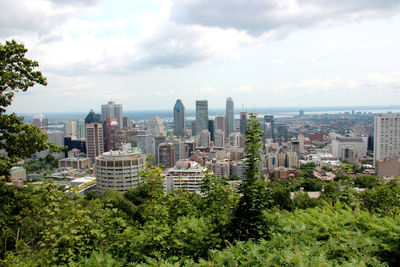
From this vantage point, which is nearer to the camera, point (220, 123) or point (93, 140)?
point (93, 140)

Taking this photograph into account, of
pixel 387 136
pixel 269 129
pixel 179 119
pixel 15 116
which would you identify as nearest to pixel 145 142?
pixel 269 129

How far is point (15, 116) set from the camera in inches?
177

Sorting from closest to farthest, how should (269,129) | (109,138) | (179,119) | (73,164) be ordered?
1. (73,164)
2. (109,138)
3. (269,129)
4. (179,119)

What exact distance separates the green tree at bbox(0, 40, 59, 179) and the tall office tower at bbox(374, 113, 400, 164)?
55291 millimetres

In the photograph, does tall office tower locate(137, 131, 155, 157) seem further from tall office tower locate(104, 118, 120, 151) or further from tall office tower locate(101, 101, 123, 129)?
tall office tower locate(101, 101, 123, 129)

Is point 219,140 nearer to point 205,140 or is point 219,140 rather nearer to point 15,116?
point 205,140

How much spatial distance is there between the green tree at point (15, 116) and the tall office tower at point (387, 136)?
55.3 meters

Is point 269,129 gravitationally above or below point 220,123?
below

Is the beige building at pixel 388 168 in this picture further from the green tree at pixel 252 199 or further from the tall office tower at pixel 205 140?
the tall office tower at pixel 205 140

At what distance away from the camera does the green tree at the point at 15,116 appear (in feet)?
14.3

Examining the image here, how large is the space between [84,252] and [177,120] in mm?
107902

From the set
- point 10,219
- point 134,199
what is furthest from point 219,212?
point 134,199

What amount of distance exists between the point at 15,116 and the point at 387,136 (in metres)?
57.4

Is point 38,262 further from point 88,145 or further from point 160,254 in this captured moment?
point 88,145
